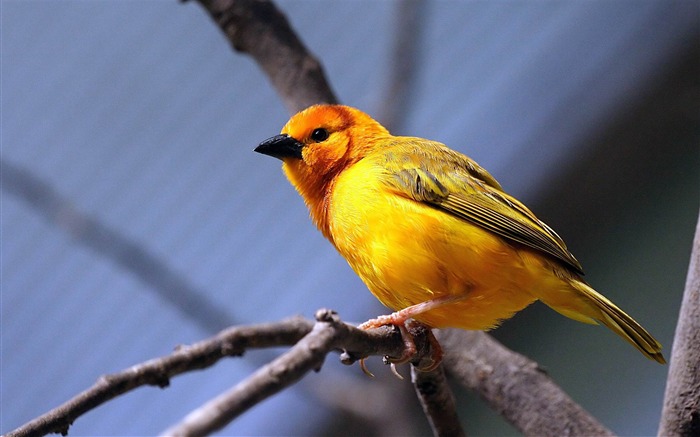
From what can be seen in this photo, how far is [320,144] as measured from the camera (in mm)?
3713

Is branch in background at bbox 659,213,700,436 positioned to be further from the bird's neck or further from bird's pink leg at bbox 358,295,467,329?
the bird's neck

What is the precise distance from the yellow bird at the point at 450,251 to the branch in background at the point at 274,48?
3.31 feet

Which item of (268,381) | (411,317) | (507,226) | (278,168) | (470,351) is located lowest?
(268,381)

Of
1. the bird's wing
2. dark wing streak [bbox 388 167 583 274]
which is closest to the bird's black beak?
the bird's wing

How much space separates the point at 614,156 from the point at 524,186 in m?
0.77

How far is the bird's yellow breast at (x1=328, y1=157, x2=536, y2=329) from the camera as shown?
3.05 m

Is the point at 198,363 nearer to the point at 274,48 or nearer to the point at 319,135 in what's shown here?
the point at 319,135

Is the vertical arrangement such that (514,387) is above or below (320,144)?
below

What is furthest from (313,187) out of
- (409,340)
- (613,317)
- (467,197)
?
(613,317)

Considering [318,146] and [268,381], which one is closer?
[268,381]

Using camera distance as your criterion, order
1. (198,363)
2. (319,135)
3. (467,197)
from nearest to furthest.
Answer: (198,363)
(467,197)
(319,135)

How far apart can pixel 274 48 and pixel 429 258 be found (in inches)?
69.4

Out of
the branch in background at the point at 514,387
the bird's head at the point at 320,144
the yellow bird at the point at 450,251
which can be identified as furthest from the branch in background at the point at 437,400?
the bird's head at the point at 320,144

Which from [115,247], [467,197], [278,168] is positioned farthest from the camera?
[278,168]
